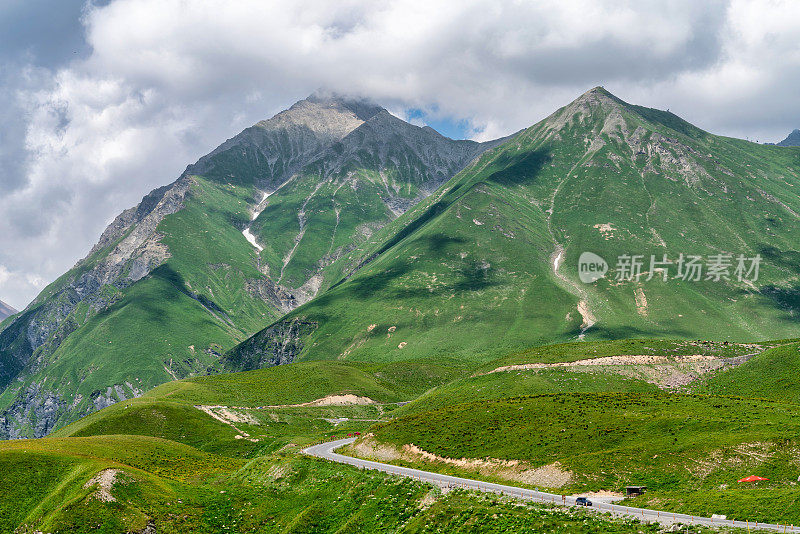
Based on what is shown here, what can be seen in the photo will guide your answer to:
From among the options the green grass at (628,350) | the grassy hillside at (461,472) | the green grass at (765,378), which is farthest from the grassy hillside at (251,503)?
the green grass at (628,350)

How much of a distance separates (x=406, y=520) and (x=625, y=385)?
94170 millimetres

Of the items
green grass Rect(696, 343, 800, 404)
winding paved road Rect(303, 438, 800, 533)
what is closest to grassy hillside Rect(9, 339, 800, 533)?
winding paved road Rect(303, 438, 800, 533)

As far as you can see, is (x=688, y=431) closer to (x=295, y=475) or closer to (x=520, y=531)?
(x=520, y=531)

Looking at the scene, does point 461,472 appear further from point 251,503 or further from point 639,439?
point 251,503

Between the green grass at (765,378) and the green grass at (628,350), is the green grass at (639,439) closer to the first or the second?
the green grass at (765,378)

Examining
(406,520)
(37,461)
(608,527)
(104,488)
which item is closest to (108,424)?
(37,461)

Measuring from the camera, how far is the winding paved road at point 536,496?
162ft

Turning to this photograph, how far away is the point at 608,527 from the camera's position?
50.7 m

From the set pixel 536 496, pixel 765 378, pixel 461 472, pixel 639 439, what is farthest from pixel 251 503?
pixel 765 378

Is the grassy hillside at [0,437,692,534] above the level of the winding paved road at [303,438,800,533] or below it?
above

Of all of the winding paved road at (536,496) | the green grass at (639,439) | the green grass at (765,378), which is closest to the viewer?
the winding paved road at (536,496)

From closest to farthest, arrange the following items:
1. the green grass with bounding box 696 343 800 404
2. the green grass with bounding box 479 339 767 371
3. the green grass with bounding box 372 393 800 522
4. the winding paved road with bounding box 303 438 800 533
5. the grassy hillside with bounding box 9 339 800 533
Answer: the winding paved road with bounding box 303 438 800 533 → the grassy hillside with bounding box 9 339 800 533 → the green grass with bounding box 372 393 800 522 → the green grass with bounding box 696 343 800 404 → the green grass with bounding box 479 339 767 371

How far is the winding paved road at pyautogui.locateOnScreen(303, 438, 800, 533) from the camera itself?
49.5 meters

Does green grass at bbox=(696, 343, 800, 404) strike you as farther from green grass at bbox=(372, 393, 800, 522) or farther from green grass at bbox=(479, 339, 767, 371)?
green grass at bbox=(372, 393, 800, 522)
